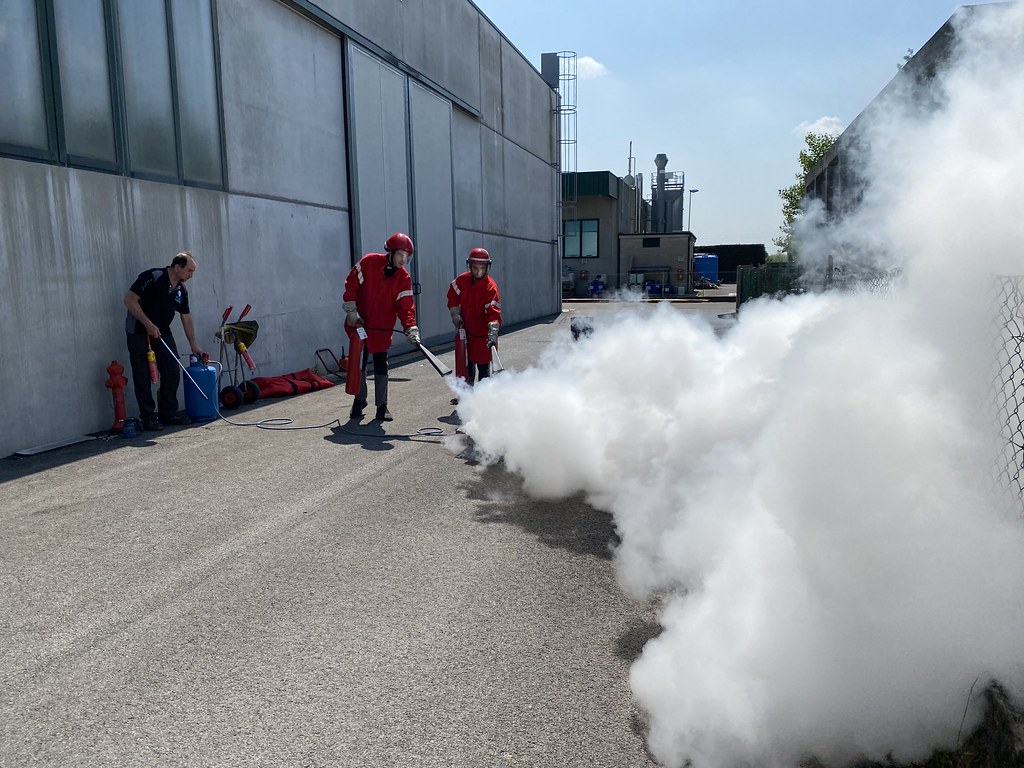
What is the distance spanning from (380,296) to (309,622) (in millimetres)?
5591

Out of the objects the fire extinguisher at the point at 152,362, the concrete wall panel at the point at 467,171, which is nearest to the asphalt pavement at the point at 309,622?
the fire extinguisher at the point at 152,362

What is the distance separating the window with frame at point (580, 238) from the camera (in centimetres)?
4694

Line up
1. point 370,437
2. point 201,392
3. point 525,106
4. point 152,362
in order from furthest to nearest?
1. point 525,106
2. point 201,392
3. point 152,362
4. point 370,437

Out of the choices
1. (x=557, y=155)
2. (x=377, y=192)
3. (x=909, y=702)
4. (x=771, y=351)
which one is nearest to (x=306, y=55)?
(x=377, y=192)

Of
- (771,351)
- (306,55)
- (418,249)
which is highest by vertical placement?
(306,55)

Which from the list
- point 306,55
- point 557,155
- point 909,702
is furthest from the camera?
point 557,155

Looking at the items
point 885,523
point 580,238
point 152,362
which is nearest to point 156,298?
point 152,362

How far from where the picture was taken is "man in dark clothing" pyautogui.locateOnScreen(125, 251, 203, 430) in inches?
333

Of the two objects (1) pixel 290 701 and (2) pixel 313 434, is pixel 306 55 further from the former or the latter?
(1) pixel 290 701

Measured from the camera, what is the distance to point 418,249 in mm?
17016

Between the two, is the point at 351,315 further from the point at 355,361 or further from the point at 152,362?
the point at 152,362

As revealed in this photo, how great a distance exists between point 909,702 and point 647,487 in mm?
2967

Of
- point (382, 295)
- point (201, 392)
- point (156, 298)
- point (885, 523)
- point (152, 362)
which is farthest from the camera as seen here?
point (201, 392)

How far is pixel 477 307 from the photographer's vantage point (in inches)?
362
